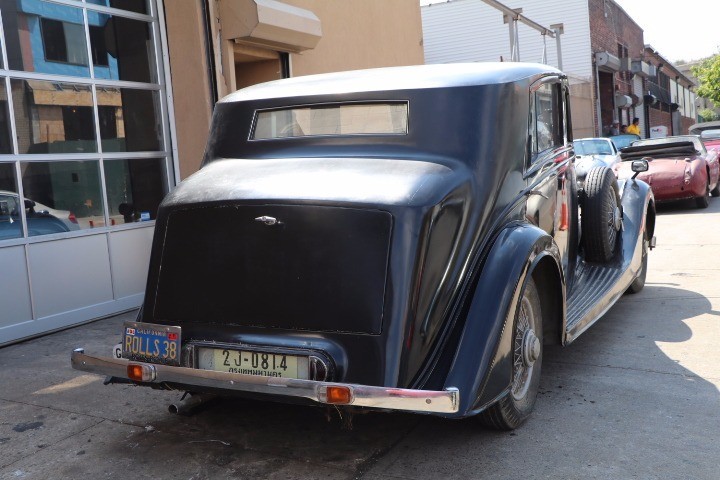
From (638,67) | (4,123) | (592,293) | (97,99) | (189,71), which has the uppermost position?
(638,67)

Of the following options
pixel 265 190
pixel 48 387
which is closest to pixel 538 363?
pixel 265 190

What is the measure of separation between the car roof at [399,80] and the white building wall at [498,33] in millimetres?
27763

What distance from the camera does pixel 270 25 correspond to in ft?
29.1

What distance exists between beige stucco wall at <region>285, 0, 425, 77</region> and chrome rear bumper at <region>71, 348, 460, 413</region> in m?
6.93

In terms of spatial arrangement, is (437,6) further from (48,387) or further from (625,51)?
(48,387)

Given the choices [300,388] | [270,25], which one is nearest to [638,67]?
[270,25]

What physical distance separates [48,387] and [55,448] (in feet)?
4.00

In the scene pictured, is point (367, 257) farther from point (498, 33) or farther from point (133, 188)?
point (498, 33)

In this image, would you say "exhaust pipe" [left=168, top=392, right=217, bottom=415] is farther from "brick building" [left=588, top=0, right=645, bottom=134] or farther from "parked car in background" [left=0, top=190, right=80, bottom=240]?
"brick building" [left=588, top=0, right=645, bottom=134]

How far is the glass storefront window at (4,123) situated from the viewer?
663cm

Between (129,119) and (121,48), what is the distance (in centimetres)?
74

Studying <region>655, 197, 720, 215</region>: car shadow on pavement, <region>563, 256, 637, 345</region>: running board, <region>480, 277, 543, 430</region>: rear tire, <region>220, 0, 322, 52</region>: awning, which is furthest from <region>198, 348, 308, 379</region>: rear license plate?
<region>655, 197, 720, 215</region>: car shadow on pavement

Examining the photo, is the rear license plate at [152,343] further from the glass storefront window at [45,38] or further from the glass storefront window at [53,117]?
the glass storefront window at [45,38]

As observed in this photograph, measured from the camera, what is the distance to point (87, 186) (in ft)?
24.6
